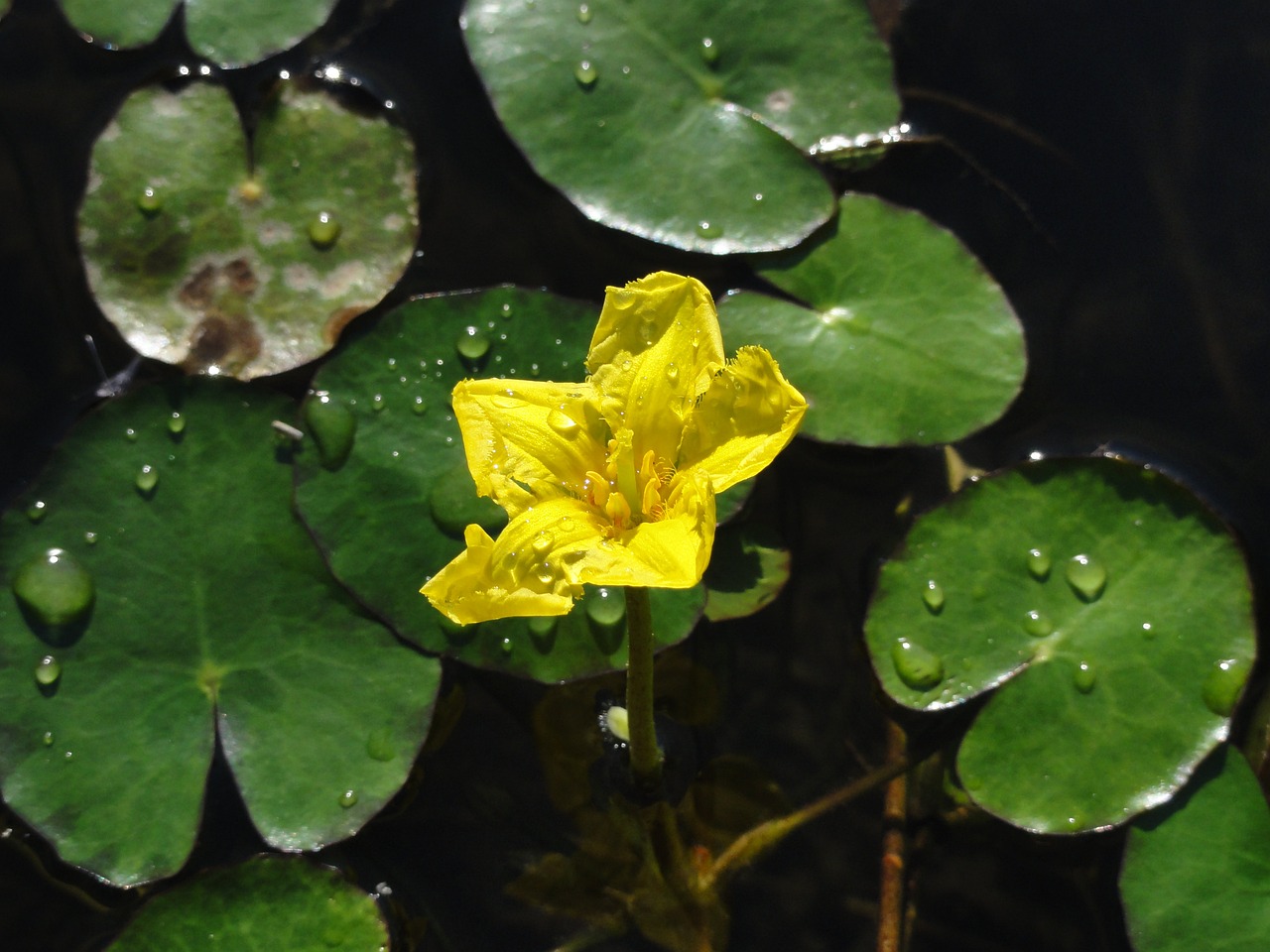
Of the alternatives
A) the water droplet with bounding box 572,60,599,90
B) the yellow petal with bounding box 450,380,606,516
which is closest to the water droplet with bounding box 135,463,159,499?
the yellow petal with bounding box 450,380,606,516

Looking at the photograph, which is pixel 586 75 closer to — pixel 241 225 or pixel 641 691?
pixel 241 225

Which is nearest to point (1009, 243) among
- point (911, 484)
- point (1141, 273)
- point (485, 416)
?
point (1141, 273)

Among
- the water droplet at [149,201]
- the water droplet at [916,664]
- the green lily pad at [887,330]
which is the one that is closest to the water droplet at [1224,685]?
the water droplet at [916,664]

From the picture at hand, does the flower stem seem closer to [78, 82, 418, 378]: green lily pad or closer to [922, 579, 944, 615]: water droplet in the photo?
[922, 579, 944, 615]: water droplet

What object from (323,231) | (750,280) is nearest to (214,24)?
(323,231)

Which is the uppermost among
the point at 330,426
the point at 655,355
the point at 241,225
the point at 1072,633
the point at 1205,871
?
the point at 655,355

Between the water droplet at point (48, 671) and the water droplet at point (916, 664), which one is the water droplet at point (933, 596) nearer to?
the water droplet at point (916, 664)
